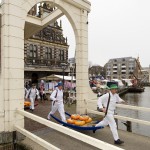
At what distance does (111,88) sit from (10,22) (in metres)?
4.03

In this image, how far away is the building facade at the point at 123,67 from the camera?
12219cm

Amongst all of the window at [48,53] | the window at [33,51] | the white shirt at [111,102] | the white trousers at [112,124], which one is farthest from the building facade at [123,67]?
the white trousers at [112,124]

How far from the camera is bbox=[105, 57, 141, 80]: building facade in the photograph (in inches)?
4811

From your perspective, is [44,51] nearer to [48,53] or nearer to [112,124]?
[48,53]

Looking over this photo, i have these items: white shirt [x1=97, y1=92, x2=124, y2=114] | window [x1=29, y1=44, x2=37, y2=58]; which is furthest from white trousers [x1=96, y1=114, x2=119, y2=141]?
window [x1=29, y1=44, x2=37, y2=58]

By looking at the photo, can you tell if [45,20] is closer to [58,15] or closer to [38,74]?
[58,15]

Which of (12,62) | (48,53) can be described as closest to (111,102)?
(12,62)

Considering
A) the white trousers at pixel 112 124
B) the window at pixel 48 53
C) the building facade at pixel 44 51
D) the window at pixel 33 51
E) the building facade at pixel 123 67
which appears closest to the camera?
the white trousers at pixel 112 124

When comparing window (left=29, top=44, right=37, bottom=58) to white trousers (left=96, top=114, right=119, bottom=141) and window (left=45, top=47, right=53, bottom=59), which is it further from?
white trousers (left=96, top=114, right=119, bottom=141)

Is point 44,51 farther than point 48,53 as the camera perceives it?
No

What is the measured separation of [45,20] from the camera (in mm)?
12789

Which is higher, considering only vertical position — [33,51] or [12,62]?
[33,51]

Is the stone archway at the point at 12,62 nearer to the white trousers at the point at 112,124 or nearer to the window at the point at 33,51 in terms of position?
the white trousers at the point at 112,124

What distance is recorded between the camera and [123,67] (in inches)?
5020
